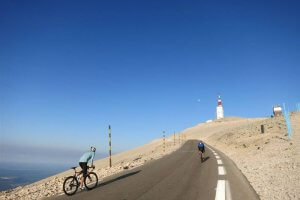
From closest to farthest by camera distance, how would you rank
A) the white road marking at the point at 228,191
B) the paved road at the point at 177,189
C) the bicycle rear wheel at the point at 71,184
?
the white road marking at the point at 228,191, the paved road at the point at 177,189, the bicycle rear wheel at the point at 71,184

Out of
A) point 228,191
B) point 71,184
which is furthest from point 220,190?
point 71,184

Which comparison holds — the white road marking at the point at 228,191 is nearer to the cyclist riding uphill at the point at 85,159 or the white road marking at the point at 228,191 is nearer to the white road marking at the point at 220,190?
the white road marking at the point at 220,190

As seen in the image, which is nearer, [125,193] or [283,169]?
[125,193]

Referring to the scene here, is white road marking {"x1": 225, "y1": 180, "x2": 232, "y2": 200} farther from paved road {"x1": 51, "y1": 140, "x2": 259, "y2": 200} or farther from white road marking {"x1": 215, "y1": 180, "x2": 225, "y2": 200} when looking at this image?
white road marking {"x1": 215, "y1": 180, "x2": 225, "y2": 200}

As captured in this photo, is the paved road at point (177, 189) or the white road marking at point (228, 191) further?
the paved road at point (177, 189)

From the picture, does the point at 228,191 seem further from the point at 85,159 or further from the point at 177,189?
the point at 85,159

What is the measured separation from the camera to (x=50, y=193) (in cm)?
1213

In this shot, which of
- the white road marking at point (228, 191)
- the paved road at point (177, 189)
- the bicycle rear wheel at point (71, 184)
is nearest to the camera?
the white road marking at point (228, 191)

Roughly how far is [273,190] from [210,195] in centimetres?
212

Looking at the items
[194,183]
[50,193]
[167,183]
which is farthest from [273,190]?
[50,193]

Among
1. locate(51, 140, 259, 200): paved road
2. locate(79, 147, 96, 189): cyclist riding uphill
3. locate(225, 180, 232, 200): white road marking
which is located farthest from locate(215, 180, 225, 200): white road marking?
locate(79, 147, 96, 189): cyclist riding uphill

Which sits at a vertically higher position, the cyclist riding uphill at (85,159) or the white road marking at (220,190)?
the cyclist riding uphill at (85,159)

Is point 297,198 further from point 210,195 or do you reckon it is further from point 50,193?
point 50,193

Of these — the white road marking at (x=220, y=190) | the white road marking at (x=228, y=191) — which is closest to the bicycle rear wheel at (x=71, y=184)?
the white road marking at (x=220, y=190)
